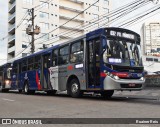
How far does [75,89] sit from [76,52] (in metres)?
1.97

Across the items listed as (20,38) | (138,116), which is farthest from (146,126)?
(20,38)

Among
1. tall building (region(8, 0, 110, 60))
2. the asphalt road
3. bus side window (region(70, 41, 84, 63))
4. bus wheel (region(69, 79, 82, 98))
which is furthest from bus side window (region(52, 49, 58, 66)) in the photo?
tall building (region(8, 0, 110, 60))

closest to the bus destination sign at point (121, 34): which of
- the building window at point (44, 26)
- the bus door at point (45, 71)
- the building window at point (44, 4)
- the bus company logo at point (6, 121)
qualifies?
the bus door at point (45, 71)

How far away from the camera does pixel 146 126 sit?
21.9 feet

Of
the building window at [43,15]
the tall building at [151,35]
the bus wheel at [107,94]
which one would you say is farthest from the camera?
the building window at [43,15]

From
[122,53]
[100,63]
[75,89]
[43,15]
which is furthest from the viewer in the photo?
[43,15]

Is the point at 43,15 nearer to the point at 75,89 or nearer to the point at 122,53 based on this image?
the point at 75,89

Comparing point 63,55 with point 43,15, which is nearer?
point 63,55

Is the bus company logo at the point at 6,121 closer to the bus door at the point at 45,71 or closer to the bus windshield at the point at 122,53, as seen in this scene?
the bus windshield at the point at 122,53

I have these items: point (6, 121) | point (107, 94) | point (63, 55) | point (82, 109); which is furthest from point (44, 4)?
point (6, 121)

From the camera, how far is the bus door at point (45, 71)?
19266 mm

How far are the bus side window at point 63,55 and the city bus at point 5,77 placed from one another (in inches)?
479

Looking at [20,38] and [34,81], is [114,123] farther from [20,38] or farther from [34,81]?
[20,38]

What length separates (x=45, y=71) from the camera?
19625mm
